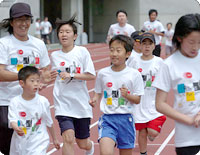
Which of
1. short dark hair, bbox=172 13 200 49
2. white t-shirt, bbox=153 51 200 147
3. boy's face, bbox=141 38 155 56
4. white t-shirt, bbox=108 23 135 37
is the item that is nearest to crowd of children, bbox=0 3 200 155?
boy's face, bbox=141 38 155 56

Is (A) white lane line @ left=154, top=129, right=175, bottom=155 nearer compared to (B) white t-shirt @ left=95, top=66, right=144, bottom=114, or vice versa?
(B) white t-shirt @ left=95, top=66, right=144, bottom=114

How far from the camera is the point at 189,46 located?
4.10m

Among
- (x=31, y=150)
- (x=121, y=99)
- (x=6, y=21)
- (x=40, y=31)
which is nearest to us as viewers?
(x=31, y=150)

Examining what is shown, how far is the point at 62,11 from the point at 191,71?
32966 millimetres

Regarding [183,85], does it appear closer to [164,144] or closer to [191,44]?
[191,44]

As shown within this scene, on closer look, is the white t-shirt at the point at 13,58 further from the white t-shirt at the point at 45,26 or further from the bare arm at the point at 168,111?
the white t-shirt at the point at 45,26

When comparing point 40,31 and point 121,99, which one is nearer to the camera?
point 121,99

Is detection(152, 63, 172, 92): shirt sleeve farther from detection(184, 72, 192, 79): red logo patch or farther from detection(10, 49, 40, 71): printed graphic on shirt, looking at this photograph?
detection(10, 49, 40, 71): printed graphic on shirt

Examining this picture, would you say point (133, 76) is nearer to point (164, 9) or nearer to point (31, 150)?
point (31, 150)

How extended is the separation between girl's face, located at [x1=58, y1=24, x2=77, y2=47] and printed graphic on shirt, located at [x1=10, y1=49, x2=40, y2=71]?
448 mm

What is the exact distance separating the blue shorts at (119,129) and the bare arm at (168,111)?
1521mm

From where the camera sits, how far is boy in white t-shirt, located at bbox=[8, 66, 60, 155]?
539 centimetres

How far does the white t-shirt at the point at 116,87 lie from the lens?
225 inches

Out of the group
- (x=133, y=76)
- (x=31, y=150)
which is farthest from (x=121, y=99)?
(x=31, y=150)
